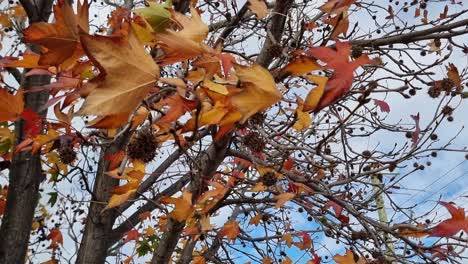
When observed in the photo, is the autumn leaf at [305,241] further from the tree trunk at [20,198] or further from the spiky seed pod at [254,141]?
the tree trunk at [20,198]

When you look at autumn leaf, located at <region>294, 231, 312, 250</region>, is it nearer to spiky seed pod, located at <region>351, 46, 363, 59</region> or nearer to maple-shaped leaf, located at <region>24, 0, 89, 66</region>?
spiky seed pod, located at <region>351, 46, 363, 59</region>

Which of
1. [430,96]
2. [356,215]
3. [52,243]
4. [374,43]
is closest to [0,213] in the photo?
[52,243]

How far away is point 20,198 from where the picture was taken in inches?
107

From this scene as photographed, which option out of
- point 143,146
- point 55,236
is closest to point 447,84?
point 143,146

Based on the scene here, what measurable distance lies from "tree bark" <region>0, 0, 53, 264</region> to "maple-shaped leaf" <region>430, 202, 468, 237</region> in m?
2.24

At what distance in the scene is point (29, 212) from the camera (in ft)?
9.02

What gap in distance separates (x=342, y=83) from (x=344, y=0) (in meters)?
0.52

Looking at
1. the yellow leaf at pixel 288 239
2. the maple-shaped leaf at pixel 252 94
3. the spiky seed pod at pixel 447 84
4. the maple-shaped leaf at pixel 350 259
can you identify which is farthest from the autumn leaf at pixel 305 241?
the maple-shaped leaf at pixel 252 94

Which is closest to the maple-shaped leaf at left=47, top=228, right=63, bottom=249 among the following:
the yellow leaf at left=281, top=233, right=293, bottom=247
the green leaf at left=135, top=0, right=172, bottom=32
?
the yellow leaf at left=281, top=233, right=293, bottom=247

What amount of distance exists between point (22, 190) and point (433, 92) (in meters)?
2.50

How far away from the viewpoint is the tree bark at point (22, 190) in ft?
8.76

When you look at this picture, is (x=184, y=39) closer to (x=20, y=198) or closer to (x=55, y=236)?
(x=20, y=198)

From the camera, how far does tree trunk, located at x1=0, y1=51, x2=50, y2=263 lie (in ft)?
8.80

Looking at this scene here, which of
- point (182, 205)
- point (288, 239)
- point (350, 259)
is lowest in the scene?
point (350, 259)
